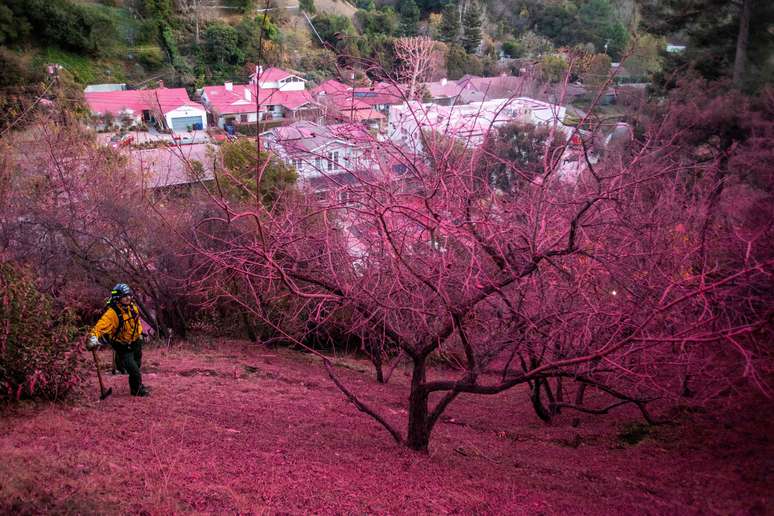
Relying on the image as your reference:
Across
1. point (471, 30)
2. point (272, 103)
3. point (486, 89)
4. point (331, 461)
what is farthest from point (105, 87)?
point (331, 461)

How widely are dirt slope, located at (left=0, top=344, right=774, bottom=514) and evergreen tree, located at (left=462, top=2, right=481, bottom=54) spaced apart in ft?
83.4

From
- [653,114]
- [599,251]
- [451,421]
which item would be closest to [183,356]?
[451,421]

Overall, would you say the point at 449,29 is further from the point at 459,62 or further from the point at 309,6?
the point at 309,6

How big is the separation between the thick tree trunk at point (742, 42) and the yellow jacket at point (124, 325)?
17489mm

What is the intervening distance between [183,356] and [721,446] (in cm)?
835

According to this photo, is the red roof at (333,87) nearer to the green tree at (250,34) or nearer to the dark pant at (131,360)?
the dark pant at (131,360)

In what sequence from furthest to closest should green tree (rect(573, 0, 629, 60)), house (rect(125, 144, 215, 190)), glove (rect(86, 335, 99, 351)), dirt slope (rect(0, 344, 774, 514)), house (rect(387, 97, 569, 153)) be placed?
green tree (rect(573, 0, 629, 60)) → house (rect(125, 144, 215, 190)) → glove (rect(86, 335, 99, 351)) → house (rect(387, 97, 569, 153)) → dirt slope (rect(0, 344, 774, 514))

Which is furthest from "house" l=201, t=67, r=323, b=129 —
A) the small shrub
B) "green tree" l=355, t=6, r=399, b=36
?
"green tree" l=355, t=6, r=399, b=36

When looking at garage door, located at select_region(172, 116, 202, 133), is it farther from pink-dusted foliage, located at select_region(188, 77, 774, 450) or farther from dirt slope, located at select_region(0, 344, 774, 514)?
pink-dusted foliage, located at select_region(188, 77, 774, 450)

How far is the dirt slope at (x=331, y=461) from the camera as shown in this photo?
13.5 ft

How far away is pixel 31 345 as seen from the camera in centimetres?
551

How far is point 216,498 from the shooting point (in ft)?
13.4

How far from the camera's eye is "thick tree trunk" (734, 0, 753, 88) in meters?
15.9

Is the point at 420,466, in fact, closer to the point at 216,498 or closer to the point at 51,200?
the point at 216,498
